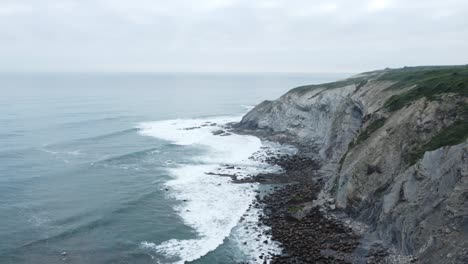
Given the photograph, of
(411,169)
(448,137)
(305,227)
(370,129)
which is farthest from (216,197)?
(448,137)

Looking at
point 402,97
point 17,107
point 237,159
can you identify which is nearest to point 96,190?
point 237,159

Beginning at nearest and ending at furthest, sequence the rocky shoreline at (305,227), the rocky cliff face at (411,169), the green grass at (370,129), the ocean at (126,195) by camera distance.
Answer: the rocky cliff face at (411,169)
the rocky shoreline at (305,227)
the ocean at (126,195)
the green grass at (370,129)

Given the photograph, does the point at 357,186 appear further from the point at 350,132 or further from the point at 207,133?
the point at 207,133

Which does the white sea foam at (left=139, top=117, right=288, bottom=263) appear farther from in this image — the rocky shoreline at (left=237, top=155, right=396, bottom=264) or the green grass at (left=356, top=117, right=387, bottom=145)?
the green grass at (left=356, top=117, right=387, bottom=145)

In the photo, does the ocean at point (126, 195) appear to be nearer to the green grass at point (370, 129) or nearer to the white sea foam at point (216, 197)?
the white sea foam at point (216, 197)

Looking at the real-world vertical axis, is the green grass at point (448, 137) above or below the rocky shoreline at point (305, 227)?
above

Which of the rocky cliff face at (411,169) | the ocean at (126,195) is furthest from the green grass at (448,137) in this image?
the ocean at (126,195)

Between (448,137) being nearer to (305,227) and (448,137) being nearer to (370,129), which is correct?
(370,129)

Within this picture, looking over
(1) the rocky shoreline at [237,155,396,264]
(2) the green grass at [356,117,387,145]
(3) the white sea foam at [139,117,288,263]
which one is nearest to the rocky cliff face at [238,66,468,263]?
(2) the green grass at [356,117,387,145]
